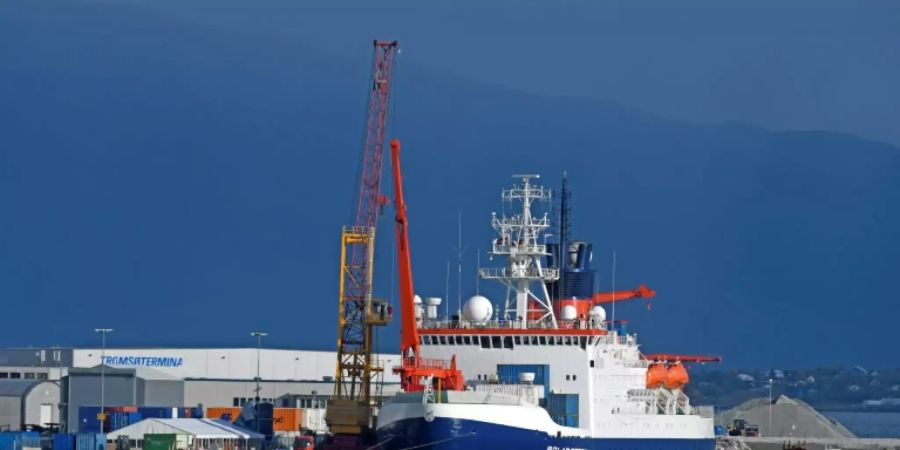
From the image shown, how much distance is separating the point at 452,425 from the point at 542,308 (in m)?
14.5

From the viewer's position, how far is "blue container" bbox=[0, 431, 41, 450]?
101794 millimetres

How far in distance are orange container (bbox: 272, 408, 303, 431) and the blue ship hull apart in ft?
120

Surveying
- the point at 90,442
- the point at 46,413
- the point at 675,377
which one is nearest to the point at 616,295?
the point at 675,377

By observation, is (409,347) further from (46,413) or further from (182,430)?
(46,413)

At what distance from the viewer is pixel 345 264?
336ft

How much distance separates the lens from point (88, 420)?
114062 millimetres

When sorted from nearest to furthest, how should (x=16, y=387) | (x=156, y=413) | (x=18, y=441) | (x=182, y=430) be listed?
1. (x=18, y=441)
2. (x=182, y=430)
3. (x=156, y=413)
4. (x=16, y=387)

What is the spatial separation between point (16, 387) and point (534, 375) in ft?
201

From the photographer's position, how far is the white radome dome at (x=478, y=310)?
282ft

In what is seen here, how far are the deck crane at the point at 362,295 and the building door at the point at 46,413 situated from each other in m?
35.1

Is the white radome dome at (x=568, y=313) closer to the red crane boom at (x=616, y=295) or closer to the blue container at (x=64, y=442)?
the red crane boom at (x=616, y=295)

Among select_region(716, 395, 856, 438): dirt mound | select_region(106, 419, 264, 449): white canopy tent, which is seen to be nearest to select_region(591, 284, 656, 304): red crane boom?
select_region(106, 419, 264, 449): white canopy tent

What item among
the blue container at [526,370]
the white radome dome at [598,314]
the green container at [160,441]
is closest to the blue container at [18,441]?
the green container at [160,441]

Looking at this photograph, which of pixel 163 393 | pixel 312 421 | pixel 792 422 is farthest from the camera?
pixel 792 422
